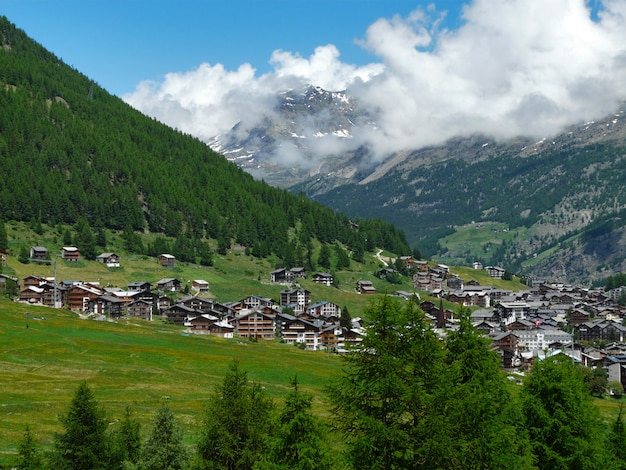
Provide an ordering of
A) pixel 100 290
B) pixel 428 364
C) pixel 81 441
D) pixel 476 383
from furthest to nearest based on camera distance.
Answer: pixel 100 290, pixel 81 441, pixel 476 383, pixel 428 364

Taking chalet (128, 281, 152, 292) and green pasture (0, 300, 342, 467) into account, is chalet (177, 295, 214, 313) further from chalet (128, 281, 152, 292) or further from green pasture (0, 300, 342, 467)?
green pasture (0, 300, 342, 467)

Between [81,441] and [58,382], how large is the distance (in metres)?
45.0

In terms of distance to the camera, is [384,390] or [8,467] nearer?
[384,390]

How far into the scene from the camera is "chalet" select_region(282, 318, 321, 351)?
16550 cm

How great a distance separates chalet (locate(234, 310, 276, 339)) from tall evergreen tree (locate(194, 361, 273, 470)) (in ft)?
419

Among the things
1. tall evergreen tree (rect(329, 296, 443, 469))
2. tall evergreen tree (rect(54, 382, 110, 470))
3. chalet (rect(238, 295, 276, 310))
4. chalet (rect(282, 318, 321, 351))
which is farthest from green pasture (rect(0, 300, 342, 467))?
chalet (rect(238, 295, 276, 310))

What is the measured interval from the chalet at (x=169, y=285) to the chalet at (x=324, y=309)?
36994mm

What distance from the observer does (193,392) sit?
283 ft

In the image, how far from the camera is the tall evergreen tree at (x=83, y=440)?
42250mm

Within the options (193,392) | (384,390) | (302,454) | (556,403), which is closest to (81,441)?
(302,454)

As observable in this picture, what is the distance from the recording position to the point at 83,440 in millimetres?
43031

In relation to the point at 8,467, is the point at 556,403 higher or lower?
higher

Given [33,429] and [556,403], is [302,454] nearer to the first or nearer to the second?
[556,403]

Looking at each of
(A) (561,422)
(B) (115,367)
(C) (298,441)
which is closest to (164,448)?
(C) (298,441)
